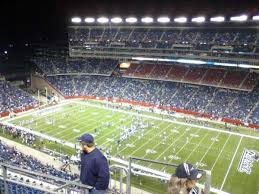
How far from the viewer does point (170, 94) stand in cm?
5466

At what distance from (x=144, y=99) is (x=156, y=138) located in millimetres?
18439

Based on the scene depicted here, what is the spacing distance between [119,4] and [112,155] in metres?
41.7

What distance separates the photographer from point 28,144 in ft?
111

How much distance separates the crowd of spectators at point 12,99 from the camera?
1807 inches

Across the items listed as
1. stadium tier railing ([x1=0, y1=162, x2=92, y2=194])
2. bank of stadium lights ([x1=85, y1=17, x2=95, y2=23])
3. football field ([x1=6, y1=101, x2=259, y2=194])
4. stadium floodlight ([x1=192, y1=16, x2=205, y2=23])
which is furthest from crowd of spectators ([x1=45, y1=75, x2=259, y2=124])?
stadium tier railing ([x1=0, y1=162, x2=92, y2=194])

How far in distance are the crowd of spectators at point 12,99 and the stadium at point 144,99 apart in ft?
0.52

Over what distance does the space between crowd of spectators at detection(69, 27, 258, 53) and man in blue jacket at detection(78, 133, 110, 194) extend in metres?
51.7

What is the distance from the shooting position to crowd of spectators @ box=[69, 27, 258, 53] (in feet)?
181

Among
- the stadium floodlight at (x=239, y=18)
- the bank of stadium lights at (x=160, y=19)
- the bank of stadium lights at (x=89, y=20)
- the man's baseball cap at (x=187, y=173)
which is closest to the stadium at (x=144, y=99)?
the stadium floodlight at (x=239, y=18)

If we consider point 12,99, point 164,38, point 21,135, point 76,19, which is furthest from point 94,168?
point 76,19

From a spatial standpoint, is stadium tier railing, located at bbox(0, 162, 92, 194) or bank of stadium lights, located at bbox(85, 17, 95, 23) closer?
stadium tier railing, located at bbox(0, 162, 92, 194)

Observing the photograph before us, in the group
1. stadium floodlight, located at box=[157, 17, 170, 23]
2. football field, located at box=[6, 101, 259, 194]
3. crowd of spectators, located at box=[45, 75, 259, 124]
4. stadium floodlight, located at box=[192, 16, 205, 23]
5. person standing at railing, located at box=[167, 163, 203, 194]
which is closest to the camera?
person standing at railing, located at box=[167, 163, 203, 194]

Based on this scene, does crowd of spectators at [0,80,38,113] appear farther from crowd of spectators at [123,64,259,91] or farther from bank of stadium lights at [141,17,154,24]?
bank of stadium lights at [141,17,154,24]

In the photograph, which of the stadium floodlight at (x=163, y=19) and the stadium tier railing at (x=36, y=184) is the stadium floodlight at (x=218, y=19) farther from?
the stadium tier railing at (x=36, y=184)
